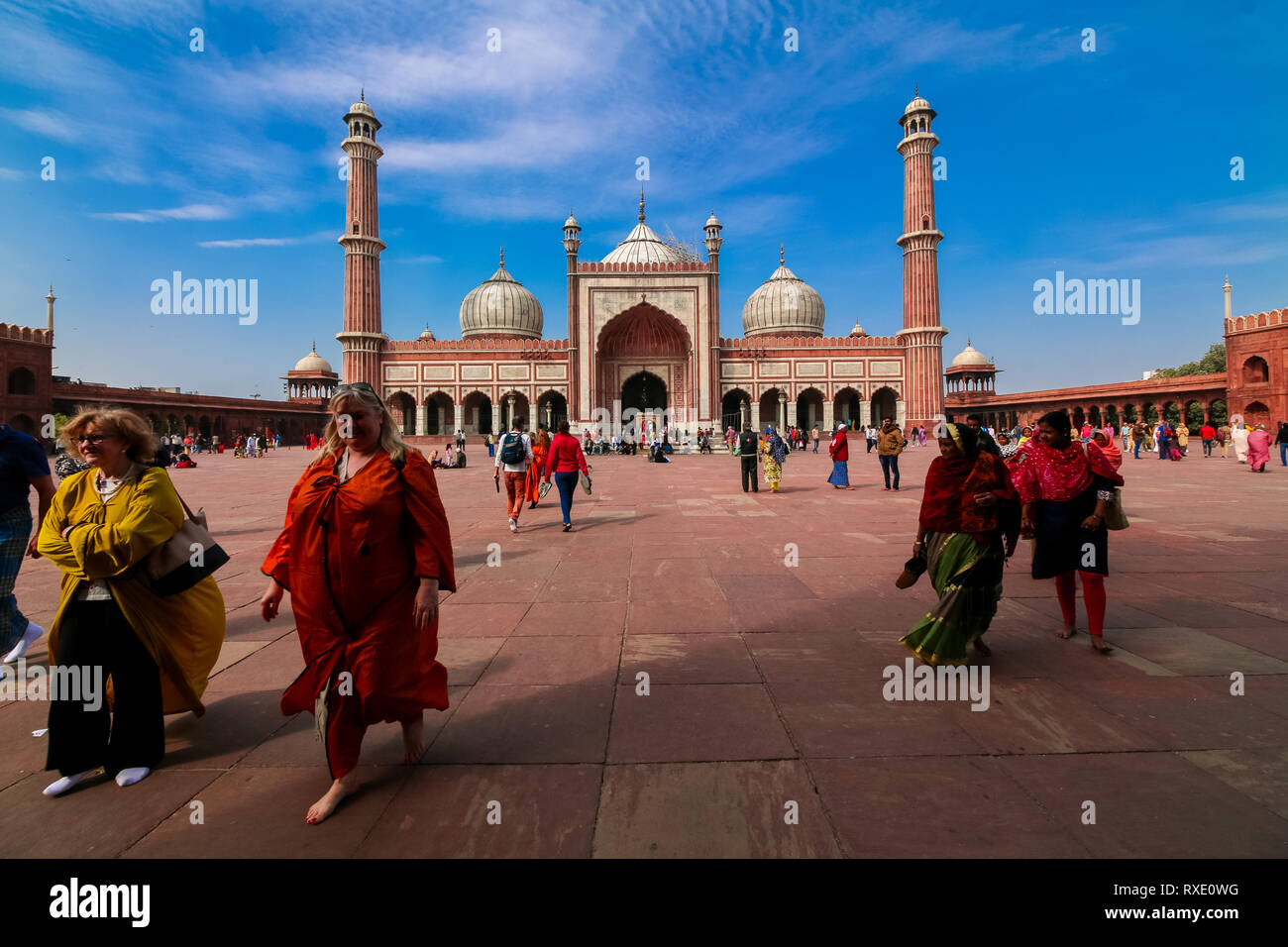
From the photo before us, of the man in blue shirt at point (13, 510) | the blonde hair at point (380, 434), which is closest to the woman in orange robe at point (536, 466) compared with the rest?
the man in blue shirt at point (13, 510)

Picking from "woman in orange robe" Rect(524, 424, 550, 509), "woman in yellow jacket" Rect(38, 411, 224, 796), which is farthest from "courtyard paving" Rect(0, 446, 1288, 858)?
"woman in orange robe" Rect(524, 424, 550, 509)

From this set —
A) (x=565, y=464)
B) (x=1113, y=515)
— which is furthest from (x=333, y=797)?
(x=565, y=464)

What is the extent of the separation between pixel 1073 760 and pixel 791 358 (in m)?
40.3

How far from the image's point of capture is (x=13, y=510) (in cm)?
356

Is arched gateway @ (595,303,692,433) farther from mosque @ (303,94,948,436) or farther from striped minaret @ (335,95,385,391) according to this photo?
striped minaret @ (335,95,385,391)

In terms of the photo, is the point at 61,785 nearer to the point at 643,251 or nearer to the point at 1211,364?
the point at 643,251

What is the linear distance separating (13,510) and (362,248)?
3905cm

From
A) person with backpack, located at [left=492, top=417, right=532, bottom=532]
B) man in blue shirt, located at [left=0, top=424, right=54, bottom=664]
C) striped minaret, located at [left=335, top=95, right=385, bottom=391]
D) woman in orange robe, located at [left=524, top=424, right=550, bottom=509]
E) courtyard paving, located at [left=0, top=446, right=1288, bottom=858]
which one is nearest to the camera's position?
courtyard paving, located at [left=0, top=446, right=1288, bottom=858]

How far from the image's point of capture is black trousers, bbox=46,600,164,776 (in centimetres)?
243

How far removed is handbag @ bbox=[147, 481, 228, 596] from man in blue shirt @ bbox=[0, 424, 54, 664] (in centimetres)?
145

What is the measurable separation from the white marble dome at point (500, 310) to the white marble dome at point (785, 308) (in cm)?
1564

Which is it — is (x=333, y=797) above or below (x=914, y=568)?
below

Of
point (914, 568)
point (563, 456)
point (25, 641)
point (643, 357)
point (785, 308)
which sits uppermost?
point (785, 308)

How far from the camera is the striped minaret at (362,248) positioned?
37719 mm
